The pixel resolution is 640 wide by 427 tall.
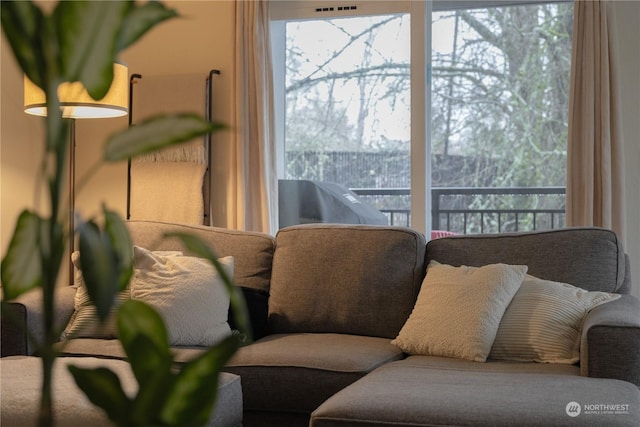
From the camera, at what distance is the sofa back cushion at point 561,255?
3107 millimetres

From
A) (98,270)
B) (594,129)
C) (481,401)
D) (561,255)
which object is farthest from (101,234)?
(594,129)

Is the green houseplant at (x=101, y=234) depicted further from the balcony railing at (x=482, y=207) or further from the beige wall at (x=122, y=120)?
the beige wall at (x=122, y=120)

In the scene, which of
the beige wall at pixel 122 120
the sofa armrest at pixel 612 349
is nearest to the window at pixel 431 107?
the beige wall at pixel 122 120

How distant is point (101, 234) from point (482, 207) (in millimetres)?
4408

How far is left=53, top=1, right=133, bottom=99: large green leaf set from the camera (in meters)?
0.49

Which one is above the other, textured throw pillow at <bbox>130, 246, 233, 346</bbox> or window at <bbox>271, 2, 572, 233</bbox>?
window at <bbox>271, 2, 572, 233</bbox>

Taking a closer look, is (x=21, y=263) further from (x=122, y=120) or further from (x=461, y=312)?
(x=122, y=120)

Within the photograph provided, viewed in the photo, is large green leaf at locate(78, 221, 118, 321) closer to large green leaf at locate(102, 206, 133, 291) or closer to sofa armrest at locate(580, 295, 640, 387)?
large green leaf at locate(102, 206, 133, 291)

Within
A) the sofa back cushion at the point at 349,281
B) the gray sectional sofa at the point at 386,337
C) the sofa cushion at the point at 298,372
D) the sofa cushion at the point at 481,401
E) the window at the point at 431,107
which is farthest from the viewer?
the window at the point at 431,107

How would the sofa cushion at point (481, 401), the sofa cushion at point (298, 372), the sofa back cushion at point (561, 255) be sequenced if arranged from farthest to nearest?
the sofa back cushion at point (561, 255)
the sofa cushion at point (298, 372)
the sofa cushion at point (481, 401)

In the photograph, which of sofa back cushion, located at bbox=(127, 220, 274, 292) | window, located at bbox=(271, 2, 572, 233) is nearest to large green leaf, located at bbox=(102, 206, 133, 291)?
sofa back cushion, located at bbox=(127, 220, 274, 292)

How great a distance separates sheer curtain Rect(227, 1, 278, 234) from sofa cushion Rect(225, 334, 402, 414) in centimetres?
198

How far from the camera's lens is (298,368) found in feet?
9.20

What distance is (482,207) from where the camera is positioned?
4793 mm
